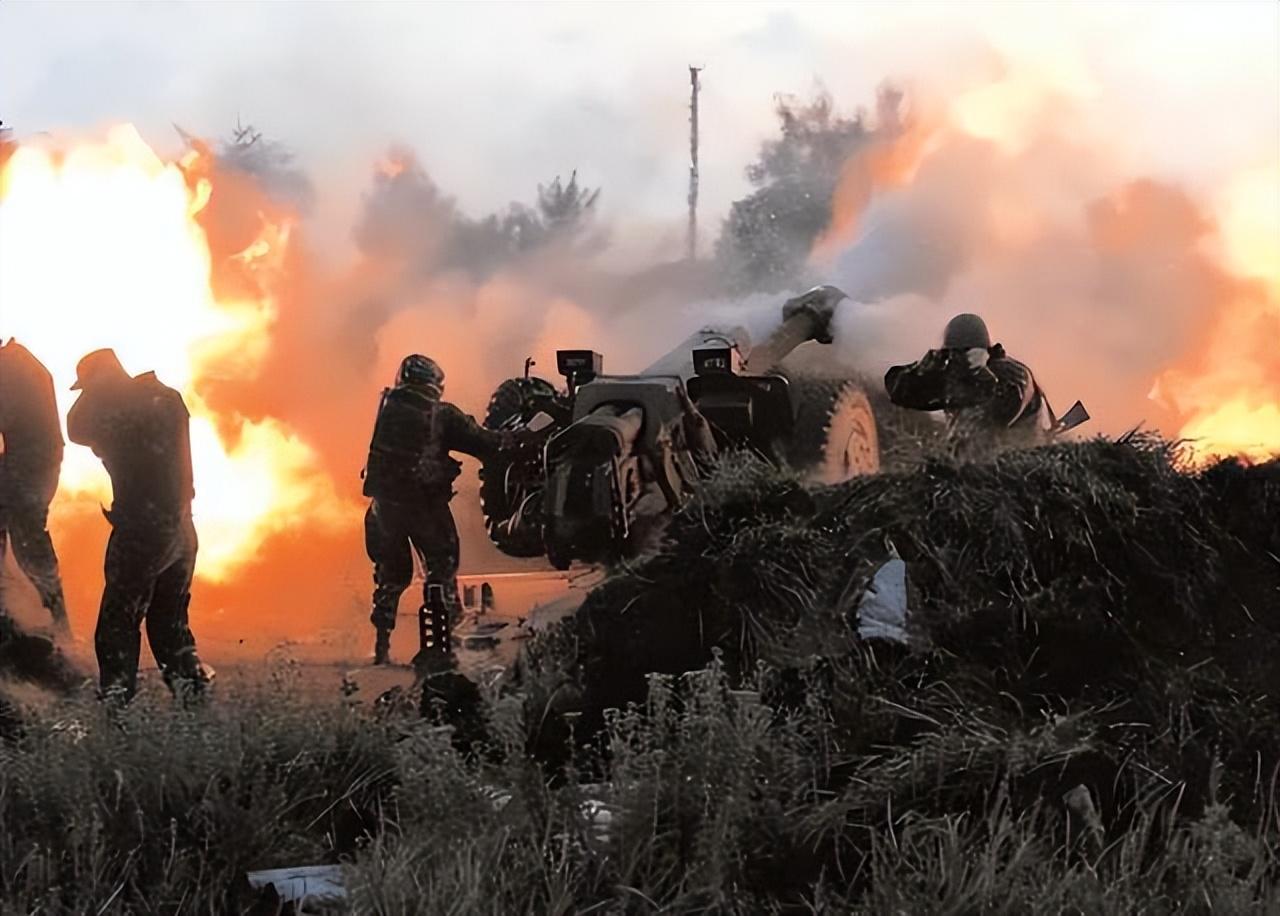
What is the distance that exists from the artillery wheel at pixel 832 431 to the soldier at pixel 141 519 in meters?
3.71

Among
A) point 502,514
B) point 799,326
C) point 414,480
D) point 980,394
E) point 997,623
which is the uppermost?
point 799,326

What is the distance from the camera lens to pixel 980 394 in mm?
9203

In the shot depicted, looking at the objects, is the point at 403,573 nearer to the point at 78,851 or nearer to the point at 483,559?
the point at 483,559

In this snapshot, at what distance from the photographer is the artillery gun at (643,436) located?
28.2ft

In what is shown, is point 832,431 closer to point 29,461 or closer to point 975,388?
point 975,388

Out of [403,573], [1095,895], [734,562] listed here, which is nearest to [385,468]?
[403,573]

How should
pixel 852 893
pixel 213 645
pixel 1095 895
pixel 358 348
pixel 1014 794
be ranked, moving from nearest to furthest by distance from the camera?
1. pixel 1095 895
2. pixel 852 893
3. pixel 1014 794
4. pixel 213 645
5. pixel 358 348

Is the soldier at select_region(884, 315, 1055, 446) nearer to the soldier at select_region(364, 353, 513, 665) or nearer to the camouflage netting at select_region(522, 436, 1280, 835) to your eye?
the camouflage netting at select_region(522, 436, 1280, 835)

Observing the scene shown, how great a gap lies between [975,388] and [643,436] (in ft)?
6.76

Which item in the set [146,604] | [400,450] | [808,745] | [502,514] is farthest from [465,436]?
[808,745]

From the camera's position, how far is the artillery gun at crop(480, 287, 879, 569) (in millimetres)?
8602

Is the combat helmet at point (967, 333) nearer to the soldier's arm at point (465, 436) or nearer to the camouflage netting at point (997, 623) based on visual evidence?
the camouflage netting at point (997, 623)

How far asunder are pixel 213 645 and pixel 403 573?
1140mm

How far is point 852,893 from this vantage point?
593 cm
